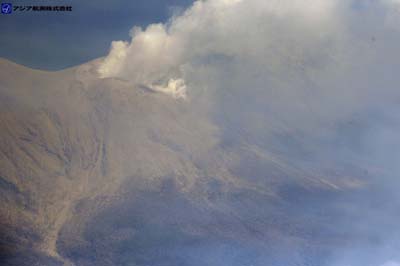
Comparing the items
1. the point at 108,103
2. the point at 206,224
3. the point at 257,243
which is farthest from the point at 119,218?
the point at 108,103

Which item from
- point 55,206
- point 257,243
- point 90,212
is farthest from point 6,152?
point 257,243

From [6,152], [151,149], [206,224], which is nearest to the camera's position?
[206,224]

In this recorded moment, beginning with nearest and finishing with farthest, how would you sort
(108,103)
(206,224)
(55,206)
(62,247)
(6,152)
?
1. (62,247)
2. (206,224)
3. (55,206)
4. (6,152)
5. (108,103)

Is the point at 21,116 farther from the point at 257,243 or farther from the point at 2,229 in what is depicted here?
the point at 257,243

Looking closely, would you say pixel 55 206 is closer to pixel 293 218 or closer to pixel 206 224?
pixel 206 224

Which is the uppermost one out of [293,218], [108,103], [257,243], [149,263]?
[108,103]

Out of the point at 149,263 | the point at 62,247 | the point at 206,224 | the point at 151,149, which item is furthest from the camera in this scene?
the point at 151,149

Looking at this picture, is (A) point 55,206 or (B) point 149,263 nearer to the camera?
(B) point 149,263

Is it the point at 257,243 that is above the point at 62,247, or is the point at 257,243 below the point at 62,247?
above

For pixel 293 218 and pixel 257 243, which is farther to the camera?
pixel 293 218
